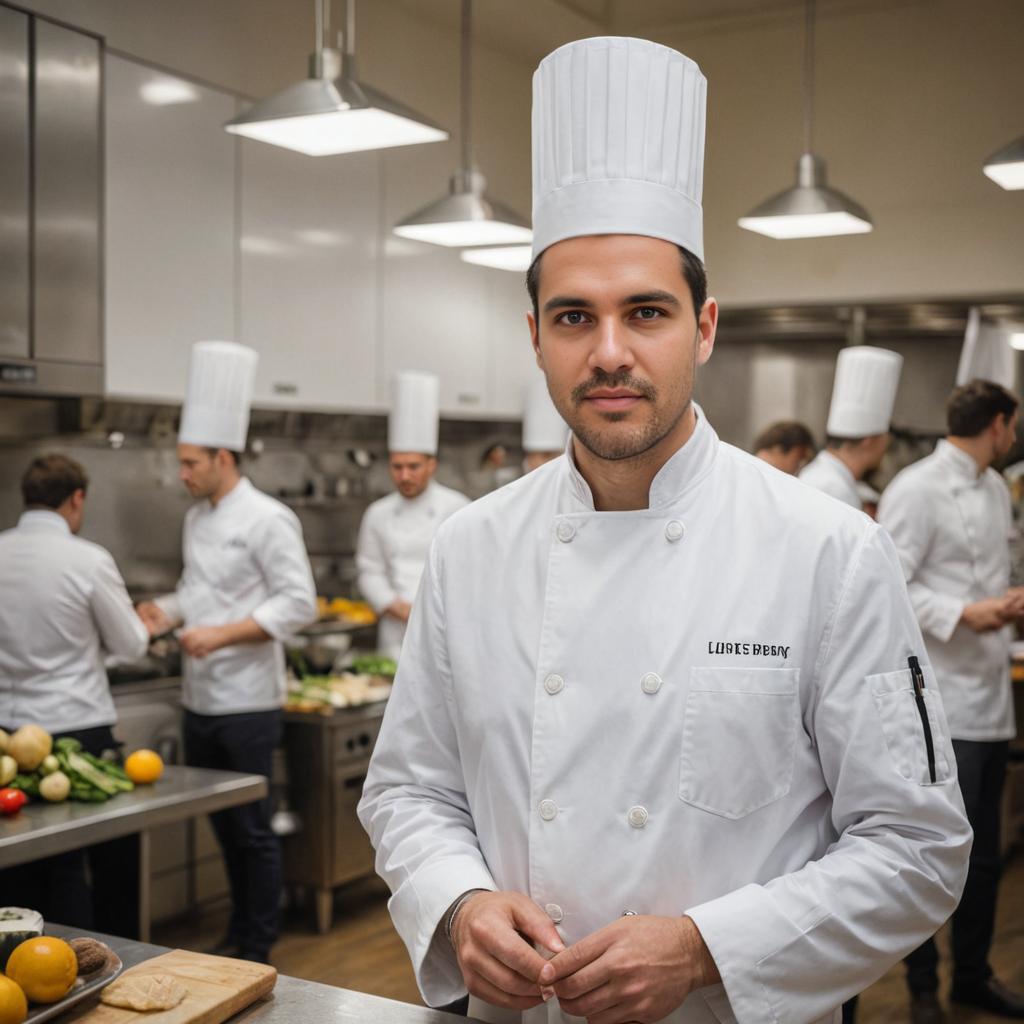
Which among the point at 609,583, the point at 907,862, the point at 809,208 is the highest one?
the point at 809,208

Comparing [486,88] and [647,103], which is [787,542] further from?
[486,88]

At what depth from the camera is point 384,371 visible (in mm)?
5008

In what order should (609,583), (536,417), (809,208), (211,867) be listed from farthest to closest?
(536,417) → (211,867) → (809,208) → (609,583)

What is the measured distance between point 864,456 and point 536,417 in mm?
1586

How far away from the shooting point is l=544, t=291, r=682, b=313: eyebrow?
4.02ft

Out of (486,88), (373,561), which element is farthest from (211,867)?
(486,88)

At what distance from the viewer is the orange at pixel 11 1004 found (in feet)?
3.96

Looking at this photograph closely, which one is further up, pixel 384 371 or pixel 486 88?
pixel 486 88

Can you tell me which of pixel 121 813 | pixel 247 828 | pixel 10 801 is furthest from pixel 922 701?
pixel 247 828

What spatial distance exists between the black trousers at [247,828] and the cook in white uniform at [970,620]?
1.73m

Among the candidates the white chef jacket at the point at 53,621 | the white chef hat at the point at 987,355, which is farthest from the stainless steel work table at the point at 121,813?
the white chef hat at the point at 987,355

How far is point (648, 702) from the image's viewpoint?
1246 millimetres

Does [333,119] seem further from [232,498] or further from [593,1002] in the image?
[593,1002]

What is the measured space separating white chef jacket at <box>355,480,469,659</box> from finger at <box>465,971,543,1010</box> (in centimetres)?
343
